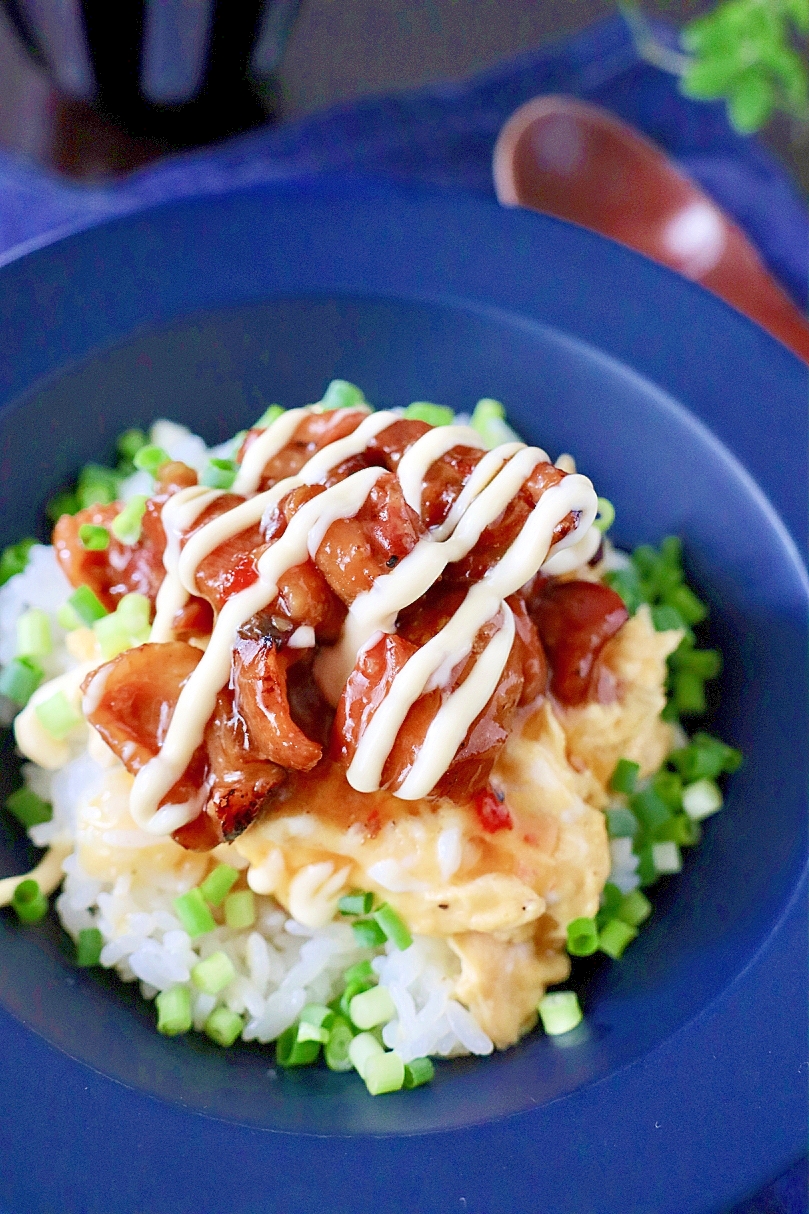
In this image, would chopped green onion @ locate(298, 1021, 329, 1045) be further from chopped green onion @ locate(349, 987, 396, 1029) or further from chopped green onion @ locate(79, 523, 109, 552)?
chopped green onion @ locate(79, 523, 109, 552)

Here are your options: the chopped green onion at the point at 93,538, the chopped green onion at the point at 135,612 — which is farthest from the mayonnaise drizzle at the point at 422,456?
the chopped green onion at the point at 93,538

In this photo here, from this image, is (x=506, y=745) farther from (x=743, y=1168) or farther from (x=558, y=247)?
(x=558, y=247)

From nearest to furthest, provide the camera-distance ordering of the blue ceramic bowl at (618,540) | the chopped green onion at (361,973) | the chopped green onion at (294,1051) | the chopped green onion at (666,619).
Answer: the blue ceramic bowl at (618,540)
the chopped green onion at (294,1051)
the chopped green onion at (361,973)
the chopped green onion at (666,619)

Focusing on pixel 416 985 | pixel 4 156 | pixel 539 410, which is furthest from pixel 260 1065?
pixel 4 156

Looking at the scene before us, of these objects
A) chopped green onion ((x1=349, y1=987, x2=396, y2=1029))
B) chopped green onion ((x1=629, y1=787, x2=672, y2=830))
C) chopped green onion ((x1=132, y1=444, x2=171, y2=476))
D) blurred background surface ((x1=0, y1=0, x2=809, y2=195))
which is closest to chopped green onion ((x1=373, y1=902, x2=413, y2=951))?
chopped green onion ((x1=349, y1=987, x2=396, y2=1029))

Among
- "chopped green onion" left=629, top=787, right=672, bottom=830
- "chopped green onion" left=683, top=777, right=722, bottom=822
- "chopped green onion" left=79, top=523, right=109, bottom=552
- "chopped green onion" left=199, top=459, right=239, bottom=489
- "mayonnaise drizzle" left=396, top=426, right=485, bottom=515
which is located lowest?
"chopped green onion" left=629, top=787, right=672, bottom=830

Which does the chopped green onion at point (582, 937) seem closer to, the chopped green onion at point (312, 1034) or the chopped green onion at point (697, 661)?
the chopped green onion at point (312, 1034)

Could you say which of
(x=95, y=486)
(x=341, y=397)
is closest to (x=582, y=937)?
(x=341, y=397)
